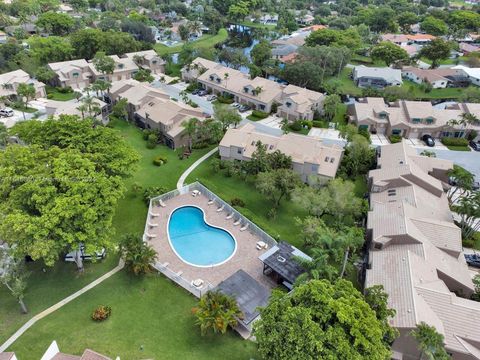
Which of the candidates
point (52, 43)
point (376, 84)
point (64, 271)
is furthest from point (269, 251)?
point (52, 43)

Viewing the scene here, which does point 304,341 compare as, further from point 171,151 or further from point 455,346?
point 171,151

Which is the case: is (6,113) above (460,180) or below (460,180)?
below

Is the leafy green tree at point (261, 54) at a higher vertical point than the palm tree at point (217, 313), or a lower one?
higher

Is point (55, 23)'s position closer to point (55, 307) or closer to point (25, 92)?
point (25, 92)

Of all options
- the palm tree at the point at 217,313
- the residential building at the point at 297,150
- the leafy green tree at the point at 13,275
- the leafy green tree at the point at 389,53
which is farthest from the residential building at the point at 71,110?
the leafy green tree at the point at 389,53

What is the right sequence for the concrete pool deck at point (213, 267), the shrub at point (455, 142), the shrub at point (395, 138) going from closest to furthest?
the concrete pool deck at point (213, 267) → the shrub at point (455, 142) → the shrub at point (395, 138)

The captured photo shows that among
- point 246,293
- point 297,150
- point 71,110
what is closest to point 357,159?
point 297,150

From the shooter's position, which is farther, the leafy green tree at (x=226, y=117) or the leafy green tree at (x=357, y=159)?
the leafy green tree at (x=226, y=117)

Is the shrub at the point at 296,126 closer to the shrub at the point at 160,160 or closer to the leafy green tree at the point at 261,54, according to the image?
the shrub at the point at 160,160
